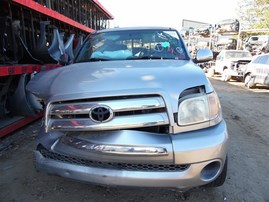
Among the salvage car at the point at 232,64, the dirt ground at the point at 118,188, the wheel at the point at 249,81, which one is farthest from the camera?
the salvage car at the point at 232,64

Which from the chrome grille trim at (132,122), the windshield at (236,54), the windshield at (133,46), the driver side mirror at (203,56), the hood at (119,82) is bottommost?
the windshield at (236,54)

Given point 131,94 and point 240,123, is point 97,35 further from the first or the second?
point 240,123

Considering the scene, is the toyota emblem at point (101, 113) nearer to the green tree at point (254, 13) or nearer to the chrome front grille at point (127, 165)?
the chrome front grille at point (127, 165)

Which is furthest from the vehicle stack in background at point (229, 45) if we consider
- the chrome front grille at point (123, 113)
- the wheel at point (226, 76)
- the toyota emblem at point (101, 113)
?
the toyota emblem at point (101, 113)

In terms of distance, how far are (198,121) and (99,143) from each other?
0.80m

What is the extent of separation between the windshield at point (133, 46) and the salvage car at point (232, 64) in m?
10.8

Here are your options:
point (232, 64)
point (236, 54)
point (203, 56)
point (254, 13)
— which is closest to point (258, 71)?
point (232, 64)

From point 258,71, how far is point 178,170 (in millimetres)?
9960

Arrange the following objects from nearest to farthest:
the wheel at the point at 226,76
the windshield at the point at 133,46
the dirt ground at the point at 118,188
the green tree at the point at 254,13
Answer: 1. the dirt ground at the point at 118,188
2. the windshield at the point at 133,46
3. the wheel at the point at 226,76
4. the green tree at the point at 254,13

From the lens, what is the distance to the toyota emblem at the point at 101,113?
6.92 feet

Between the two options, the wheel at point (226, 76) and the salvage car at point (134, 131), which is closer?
the salvage car at point (134, 131)

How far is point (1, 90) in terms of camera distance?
4.49 meters

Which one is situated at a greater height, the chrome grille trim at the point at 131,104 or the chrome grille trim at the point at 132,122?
the chrome grille trim at the point at 131,104

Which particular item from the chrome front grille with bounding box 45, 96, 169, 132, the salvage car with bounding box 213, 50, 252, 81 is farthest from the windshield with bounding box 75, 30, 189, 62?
the salvage car with bounding box 213, 50, 252, 81
